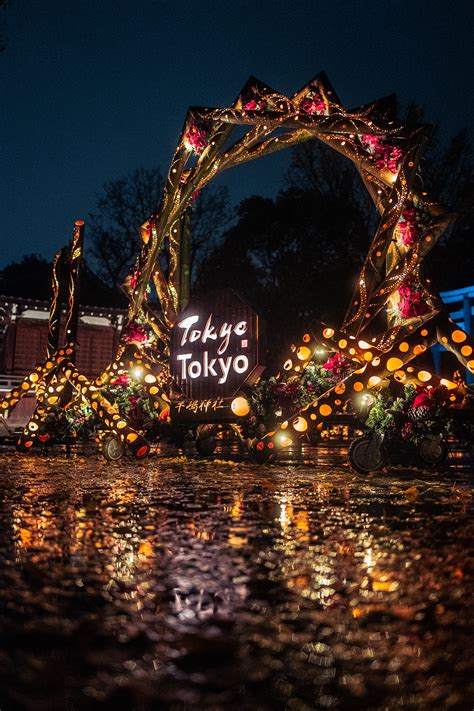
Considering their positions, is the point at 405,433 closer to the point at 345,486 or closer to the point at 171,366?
the point at 345,486

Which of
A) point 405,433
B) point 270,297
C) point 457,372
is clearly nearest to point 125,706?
point 405,433

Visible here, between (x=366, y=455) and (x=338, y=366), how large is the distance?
136 centimetres

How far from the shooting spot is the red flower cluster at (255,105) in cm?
989

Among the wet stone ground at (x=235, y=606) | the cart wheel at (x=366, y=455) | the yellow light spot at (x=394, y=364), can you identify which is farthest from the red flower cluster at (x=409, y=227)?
the wet stone ground at (x=235, y=606)

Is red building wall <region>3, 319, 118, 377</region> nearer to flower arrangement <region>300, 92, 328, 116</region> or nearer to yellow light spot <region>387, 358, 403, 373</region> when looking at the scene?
flower arrangement <region>300, 92, 328, 116</region>

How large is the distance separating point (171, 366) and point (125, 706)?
9264 millimetres

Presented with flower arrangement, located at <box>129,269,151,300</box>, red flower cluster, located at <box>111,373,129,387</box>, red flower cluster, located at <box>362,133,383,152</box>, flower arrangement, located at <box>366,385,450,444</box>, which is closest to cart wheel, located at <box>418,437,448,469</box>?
flower arrangement, located at <box>366,385,450,444</box>

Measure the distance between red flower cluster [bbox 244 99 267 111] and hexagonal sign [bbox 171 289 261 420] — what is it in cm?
280

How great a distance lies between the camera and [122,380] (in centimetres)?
1088

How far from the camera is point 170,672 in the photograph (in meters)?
1.54

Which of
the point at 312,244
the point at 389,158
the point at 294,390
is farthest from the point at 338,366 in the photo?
the point at 312,244

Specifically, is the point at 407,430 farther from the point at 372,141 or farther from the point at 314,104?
the point at 314,104

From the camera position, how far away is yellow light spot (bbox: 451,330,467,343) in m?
7.14

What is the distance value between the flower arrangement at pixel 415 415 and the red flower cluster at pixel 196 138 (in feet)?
18.2
